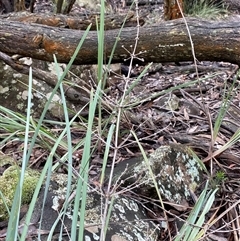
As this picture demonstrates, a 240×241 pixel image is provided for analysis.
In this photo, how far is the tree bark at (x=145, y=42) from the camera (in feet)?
5.58

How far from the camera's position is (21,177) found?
81 cm

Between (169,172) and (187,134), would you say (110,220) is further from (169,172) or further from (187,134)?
(187,134)

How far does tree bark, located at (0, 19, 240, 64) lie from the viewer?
5.58ft

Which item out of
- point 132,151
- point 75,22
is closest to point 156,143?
point 132,151

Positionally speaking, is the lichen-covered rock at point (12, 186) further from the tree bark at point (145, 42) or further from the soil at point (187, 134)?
the tree bark at point (145, 42)

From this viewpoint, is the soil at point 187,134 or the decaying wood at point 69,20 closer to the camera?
the soil at point 187,134

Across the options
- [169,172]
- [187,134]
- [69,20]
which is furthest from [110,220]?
[69,20]

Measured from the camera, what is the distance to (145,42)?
1816 millimetres

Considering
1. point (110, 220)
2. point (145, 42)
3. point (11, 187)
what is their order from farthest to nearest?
point (145, 42)
point (11, 187)
point (110, 220)

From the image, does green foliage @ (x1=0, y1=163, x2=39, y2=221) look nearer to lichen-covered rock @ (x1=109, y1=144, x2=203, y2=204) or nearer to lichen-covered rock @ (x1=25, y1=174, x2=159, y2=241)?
lichen-covered rock @ (x1=25, y1=174, x2=159, y2=241)

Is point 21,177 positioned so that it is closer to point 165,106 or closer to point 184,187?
point 184,187

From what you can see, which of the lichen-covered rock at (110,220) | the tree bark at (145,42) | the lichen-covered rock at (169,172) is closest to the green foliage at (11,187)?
the lichen-covered rock at (110,220)

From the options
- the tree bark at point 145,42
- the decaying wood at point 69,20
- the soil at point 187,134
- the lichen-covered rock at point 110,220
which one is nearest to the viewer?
the lichen-covered rock at point 110,220

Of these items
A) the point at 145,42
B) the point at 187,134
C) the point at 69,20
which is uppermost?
the point at 145,42
